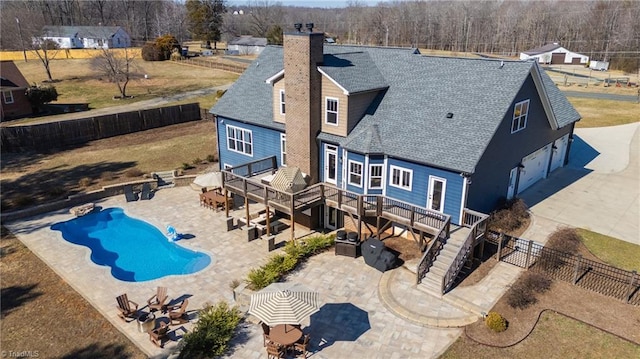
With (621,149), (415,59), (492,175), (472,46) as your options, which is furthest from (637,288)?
(472,46)

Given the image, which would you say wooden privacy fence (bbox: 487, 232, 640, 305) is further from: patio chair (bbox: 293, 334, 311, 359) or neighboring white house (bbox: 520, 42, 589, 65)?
neighboring white house (bbox: 520, 42, 589, 65)

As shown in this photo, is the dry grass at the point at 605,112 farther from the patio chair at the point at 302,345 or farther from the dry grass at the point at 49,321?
the dry grass at the point at 49,321

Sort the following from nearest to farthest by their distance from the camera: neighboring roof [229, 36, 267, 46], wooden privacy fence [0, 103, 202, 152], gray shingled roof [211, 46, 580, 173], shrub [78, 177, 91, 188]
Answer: gray shingled roof [211, 46, 580, 173], shrub [78, 177, 91, 188], wooden privacy fence [0, 103, 202, 152], neighboring roof [229, 36, 267, 46]

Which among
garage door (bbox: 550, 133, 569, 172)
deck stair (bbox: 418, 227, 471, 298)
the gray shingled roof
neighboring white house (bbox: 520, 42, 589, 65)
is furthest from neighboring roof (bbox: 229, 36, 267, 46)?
deck stair (bbox: 418, 227, 471, 298)

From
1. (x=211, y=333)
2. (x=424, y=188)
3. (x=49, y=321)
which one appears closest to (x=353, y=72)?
(x=424, y=188)

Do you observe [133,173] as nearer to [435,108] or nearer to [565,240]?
[435,108]

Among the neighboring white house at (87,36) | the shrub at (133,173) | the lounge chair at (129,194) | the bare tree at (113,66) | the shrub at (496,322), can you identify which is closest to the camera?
the shrub at (496,322)

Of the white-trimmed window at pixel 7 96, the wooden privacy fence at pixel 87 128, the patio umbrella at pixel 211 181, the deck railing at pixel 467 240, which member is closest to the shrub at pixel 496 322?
the deck railing at pixel 467 240
